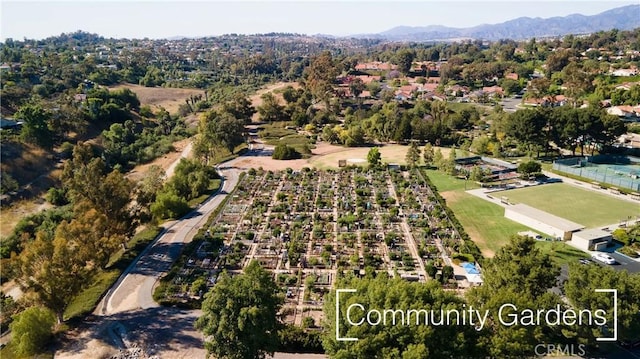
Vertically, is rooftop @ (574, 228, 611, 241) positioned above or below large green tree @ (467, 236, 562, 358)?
below

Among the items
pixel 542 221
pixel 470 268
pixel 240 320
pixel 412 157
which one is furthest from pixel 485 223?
pixel 240 320

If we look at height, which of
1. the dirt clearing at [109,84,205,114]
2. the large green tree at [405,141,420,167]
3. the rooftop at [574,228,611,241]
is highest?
the dirt clearing at [109,84,205,114]

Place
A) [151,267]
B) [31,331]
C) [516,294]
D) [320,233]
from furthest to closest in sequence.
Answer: [320,233]
[151,267]
[31,331]
[516,294]

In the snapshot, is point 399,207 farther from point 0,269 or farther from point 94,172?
point 0,269

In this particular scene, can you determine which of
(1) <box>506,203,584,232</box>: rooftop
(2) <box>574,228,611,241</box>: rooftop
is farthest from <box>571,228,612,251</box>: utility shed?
→ (1) <box>506,203,584,232</box>: rooftop

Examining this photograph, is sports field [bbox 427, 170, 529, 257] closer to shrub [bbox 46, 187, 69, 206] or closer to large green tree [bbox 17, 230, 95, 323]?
large green tree [bbox 17, 230, 95, 323]

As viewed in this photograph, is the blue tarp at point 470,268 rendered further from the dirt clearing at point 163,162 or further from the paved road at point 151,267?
the dirt clearing at point 163,162

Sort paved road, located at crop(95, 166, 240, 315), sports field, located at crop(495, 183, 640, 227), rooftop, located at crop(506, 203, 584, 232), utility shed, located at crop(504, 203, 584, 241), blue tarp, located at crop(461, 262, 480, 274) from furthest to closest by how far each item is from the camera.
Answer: sports field, located at crop(495, 183, 640, 227) < rooftop, located at crop(506, 203, 584, 232) < utility shed, located at crop(504, 203, 584, 241) < blue tarp, located at crop(461, 262, 480, 274) < paved road, located at crop(95, 166, 240, 315)

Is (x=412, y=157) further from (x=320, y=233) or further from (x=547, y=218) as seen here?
(x=320, y=233)
